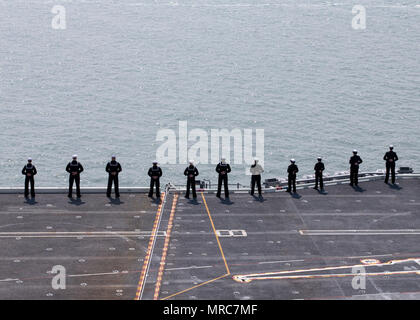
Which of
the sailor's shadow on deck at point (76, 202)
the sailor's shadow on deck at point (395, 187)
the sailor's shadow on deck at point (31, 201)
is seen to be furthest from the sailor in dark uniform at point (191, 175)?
the sailor's shadow on deck at point (395, 187)

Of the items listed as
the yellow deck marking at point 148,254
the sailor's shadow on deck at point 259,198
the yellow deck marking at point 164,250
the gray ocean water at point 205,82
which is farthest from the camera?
the gray ocean water at point 205,82

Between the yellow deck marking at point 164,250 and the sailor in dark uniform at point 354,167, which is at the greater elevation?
the sailor in dark uniform at point 354,167

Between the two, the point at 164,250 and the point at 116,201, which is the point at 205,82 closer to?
the point at 116,201

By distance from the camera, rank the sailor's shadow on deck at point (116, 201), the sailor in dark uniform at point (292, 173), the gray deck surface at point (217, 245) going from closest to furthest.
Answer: the gray deck surface at point (217, 245) < the sailor's shadow on deck at point (116, 201) < the sailor in dark uniform at point (292, 173)

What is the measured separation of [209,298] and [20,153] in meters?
67.7

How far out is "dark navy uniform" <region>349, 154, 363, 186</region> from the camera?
4994cm

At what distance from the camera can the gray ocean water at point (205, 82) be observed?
97438 mm

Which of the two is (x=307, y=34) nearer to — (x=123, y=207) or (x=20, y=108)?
(x=20, y=108)

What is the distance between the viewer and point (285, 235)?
136 feet

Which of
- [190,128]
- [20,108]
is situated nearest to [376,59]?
[190,128]

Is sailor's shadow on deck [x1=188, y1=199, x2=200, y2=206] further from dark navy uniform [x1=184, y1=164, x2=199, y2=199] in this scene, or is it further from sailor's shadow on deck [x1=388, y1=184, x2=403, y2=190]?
sailor's shadow on deck [x1=388, y1=184, x2=403, y2=190]

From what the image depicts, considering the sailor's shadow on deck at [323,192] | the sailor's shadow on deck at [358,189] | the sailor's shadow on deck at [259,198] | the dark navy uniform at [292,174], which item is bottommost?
the sailor's shadow on deck at [259,198]

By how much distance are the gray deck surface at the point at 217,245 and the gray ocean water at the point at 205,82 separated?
41.4m

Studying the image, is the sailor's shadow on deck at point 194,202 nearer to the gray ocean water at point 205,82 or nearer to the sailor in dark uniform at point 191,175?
the sailor in dark uniform at point 191,175
